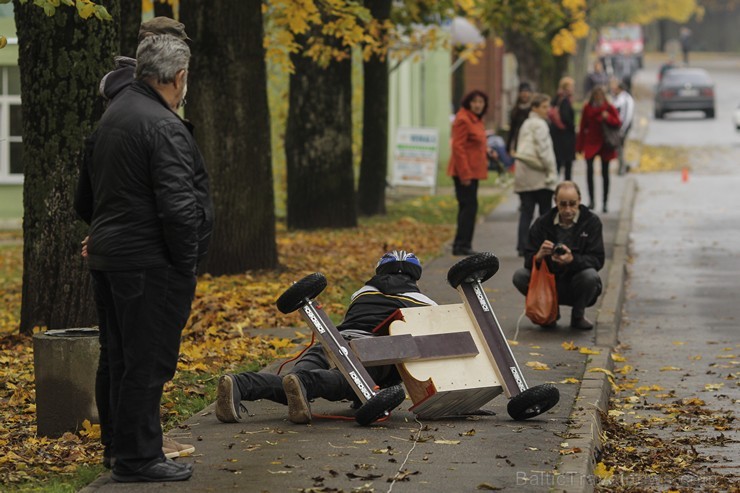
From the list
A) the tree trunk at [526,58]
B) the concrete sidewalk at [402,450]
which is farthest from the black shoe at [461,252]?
the tree trunk at [526,58]

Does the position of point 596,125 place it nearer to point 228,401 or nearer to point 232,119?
point 232,119

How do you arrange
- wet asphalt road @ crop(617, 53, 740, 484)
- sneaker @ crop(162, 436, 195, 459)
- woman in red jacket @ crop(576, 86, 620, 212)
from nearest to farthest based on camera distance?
sneaker @ crop(162, 436, 195, 459) → wet asphalt road @ crop(617, 53, 740, 484) → woman in red jacket @ crop(576, 86, 620, 212)

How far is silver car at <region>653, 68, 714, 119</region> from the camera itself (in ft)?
170

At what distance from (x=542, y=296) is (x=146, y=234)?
574cm

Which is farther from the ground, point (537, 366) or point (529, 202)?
point (529, 202)

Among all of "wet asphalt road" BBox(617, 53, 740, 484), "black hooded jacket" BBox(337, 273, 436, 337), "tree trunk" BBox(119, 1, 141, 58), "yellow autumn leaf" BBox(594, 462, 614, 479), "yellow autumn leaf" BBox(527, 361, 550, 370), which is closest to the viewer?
"yellow autumn leaf" BBox(594, 462, 614, 479)

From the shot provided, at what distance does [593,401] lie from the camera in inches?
348

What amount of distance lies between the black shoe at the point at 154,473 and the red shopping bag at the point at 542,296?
5413 millimetres

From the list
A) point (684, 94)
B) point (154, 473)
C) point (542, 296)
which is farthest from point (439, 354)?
point (684, 94)

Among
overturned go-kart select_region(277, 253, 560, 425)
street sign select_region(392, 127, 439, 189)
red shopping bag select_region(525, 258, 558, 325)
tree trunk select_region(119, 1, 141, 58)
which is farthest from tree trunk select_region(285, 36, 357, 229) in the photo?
overturned go-kart select_region(277, 253, 560, 425)

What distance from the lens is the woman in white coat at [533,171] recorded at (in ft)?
54.6

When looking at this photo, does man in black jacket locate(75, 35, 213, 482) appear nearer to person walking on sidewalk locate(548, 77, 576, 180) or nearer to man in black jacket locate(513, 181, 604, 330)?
man in black jacket locate(513, 181, 604, 330)

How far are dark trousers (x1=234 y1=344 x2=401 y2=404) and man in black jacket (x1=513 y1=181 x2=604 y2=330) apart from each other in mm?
3799

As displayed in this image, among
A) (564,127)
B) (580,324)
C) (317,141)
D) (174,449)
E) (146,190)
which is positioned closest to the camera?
(146,190)
